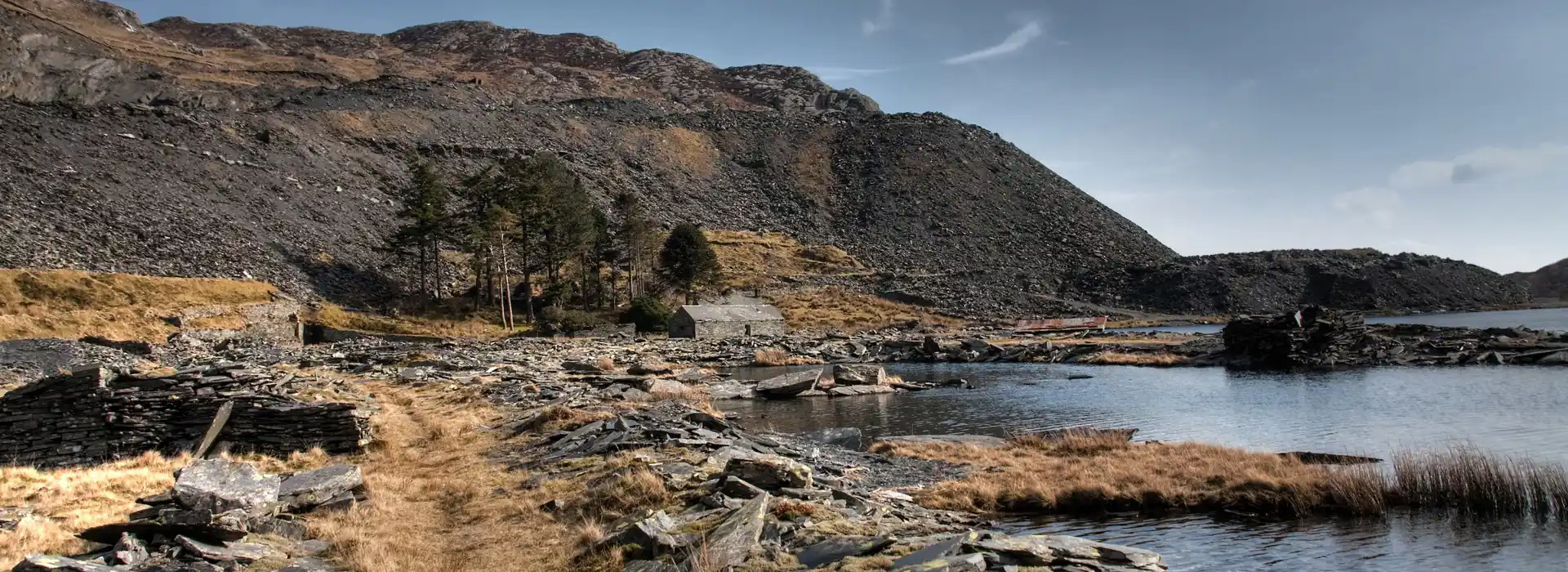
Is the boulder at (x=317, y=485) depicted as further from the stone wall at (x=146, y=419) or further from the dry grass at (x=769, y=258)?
the dry grass at (x=769, y=258)

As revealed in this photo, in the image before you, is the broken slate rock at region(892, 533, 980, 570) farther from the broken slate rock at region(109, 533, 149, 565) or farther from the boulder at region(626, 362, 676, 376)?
the boulder at region(626, 362, 676, 376)

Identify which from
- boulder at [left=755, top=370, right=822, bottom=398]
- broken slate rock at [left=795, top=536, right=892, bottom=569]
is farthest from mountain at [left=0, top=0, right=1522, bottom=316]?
broken slate rock at [left=795, top=536, right=892, bottom=569]

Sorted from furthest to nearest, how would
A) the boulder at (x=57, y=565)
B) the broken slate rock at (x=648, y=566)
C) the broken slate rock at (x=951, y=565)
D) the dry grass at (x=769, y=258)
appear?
the dry grass at (x=769, y=258) < the broken slate rock at (x=648, y=566) < the broken slate rock at (x=951, y=565) < the boulder at (x=57, y=565)

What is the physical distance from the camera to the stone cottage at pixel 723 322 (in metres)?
76.1

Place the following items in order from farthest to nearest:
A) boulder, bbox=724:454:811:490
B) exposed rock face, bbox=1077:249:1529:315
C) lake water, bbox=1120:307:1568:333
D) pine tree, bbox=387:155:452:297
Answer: exposed rock face, bbox=1077:249:1529:315 → lake water, bbox=1120:307:1568:333 → pine tree, bbox=387:155:452:297 → boulder, bbox=724:454:811:490

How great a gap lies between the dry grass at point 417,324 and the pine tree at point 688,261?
2361 centimetres

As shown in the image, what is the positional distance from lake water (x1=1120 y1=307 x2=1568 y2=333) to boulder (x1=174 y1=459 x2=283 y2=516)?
8836 cm

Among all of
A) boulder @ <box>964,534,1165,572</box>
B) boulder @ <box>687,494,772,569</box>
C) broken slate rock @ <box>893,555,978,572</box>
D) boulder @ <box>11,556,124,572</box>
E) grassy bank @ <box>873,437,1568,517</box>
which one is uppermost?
boulder @ <box>11,556,124,572</box>

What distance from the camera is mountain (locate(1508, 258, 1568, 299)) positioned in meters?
164

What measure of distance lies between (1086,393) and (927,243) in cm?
9481

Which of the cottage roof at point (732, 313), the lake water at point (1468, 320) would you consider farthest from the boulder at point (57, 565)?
the lake water at point (1468, 320)

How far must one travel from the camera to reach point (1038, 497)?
52.7 ft

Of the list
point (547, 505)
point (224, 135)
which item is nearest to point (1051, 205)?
point (224, 135)

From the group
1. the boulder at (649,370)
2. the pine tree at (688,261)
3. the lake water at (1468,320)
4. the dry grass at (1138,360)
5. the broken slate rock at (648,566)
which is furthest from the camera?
the pine tree at (688,261)
